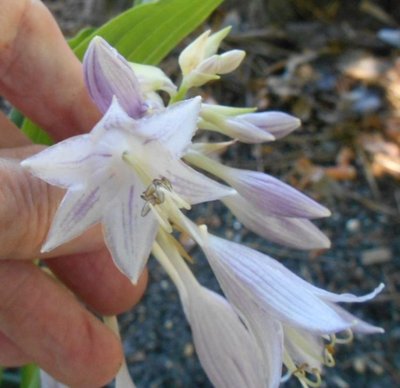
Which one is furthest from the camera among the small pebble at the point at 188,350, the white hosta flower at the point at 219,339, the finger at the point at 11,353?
the small pebble at the point at 188,350

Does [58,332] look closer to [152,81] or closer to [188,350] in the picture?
[152,81]

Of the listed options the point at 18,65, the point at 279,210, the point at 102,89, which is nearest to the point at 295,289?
the point at 279,210

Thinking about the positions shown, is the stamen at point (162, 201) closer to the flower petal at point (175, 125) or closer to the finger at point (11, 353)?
the flower petal at point (175, 125)

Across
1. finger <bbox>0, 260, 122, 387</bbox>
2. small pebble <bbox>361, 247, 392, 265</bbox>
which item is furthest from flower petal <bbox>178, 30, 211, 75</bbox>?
small pebble <bbox>361, 247, 392, 265</bbox>

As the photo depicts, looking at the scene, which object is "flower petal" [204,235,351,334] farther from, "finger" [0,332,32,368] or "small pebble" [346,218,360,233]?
"small pebble" [346,218,360,233]

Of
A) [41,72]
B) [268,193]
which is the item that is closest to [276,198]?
[268,193]

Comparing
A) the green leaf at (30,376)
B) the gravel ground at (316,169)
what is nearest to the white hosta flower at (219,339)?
the green leaf at (30,376)

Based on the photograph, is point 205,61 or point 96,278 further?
point 96,278
